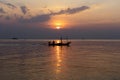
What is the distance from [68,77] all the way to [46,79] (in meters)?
2.81

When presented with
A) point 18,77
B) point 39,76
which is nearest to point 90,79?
point 39,76

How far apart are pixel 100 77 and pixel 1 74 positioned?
1207cm

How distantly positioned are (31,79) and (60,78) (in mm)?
3379

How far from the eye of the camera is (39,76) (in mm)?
30547

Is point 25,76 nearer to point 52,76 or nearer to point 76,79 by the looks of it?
point 52,76

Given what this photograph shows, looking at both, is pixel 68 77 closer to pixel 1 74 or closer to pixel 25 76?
pixel 25 76

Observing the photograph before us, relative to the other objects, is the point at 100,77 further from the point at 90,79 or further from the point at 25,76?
the point at 25,76

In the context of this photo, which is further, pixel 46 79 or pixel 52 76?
pixel 52 76

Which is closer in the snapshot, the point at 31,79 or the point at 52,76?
the point at 31,79

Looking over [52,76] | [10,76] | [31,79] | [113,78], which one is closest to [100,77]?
[113,78]

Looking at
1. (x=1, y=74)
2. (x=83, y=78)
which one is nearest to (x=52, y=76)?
(x=83, y=78)

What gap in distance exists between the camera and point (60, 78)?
2969cm

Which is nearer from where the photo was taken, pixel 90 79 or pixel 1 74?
pixel 90 79

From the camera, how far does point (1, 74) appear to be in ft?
105
